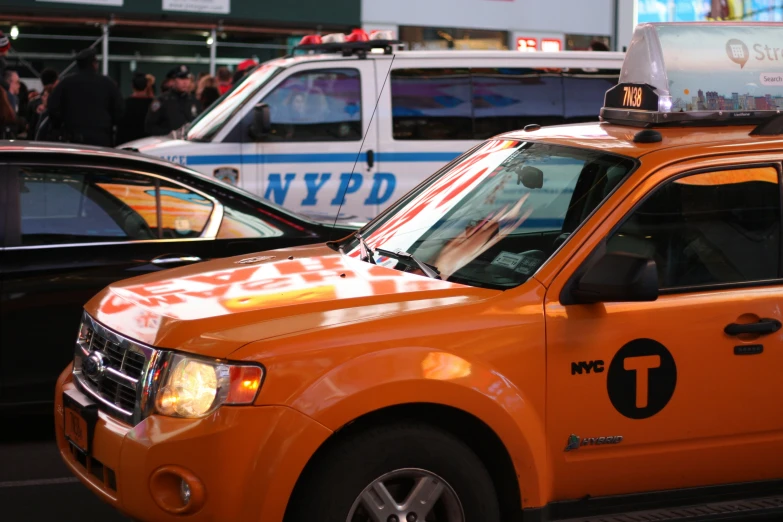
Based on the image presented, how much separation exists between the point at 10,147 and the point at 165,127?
273 inches

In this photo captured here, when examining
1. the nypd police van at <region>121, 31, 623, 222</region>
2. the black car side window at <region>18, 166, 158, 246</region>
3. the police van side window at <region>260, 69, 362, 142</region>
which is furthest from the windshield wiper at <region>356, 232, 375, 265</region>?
the police van side window at <region>260, 69, 362, 142</region>

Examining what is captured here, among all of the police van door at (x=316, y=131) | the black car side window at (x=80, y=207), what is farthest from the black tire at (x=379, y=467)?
the police van door at (x=316, y=131)

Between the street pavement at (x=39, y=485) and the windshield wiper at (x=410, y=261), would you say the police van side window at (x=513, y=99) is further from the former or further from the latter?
the windshield wiper at (x=410, y=261)

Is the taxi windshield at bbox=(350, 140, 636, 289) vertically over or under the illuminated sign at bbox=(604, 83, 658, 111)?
under

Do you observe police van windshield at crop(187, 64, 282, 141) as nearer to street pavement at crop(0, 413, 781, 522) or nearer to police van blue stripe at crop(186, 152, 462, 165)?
police van blue stripe at crop(186, 152, 462, 165)

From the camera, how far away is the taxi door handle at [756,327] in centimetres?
408

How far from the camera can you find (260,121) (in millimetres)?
9977

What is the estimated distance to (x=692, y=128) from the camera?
178 inches

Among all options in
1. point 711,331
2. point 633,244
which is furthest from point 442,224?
point 711,331

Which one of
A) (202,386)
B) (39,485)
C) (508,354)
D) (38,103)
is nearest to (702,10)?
(38,103)

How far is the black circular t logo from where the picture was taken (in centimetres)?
395

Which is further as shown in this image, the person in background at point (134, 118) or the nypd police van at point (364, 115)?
the person in background at point (134, 118)

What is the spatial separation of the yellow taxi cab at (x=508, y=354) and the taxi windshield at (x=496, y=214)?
0.01 m

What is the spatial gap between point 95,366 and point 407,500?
128 centimetres
